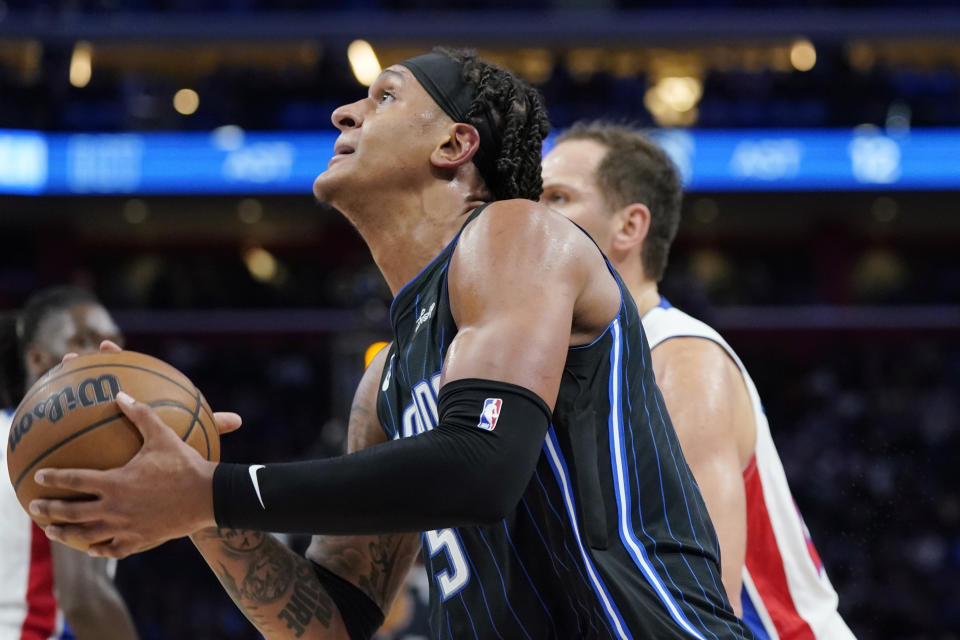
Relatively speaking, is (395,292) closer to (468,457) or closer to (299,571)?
(299,571)

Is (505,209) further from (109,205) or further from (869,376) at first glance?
(109,205)

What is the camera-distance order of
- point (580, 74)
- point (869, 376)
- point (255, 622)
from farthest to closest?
point (580, 74)
point (869, 376)
point (255, 622)

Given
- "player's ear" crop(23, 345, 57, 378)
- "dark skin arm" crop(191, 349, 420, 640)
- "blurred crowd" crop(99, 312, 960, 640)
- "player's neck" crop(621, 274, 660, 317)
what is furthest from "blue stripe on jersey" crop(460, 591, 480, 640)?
"blurred crowd" crop(99, 312, 960, 640)

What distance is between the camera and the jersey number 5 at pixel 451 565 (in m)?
2.40

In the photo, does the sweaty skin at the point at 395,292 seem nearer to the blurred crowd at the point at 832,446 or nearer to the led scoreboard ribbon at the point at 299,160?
the blurred crowd at the point at 832,446

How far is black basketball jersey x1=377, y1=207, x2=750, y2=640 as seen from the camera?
7.07 ft

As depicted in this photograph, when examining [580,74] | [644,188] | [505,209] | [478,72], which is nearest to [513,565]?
[505,209]

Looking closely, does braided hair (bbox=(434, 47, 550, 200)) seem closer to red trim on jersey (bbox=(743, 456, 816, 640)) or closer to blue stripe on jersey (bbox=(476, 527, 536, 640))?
blue stripe on jersey (bbox=(476, 527, 536, 640))

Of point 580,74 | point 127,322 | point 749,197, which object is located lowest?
point 127,322

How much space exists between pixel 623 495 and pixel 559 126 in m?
14.8

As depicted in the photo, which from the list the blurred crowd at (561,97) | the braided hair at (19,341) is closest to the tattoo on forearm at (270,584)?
the braided hair at (19,341)

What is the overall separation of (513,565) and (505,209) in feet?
2.29

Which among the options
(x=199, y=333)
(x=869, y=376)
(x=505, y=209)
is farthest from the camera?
(x=199, y=333)

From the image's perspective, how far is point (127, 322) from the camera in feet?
55.3
